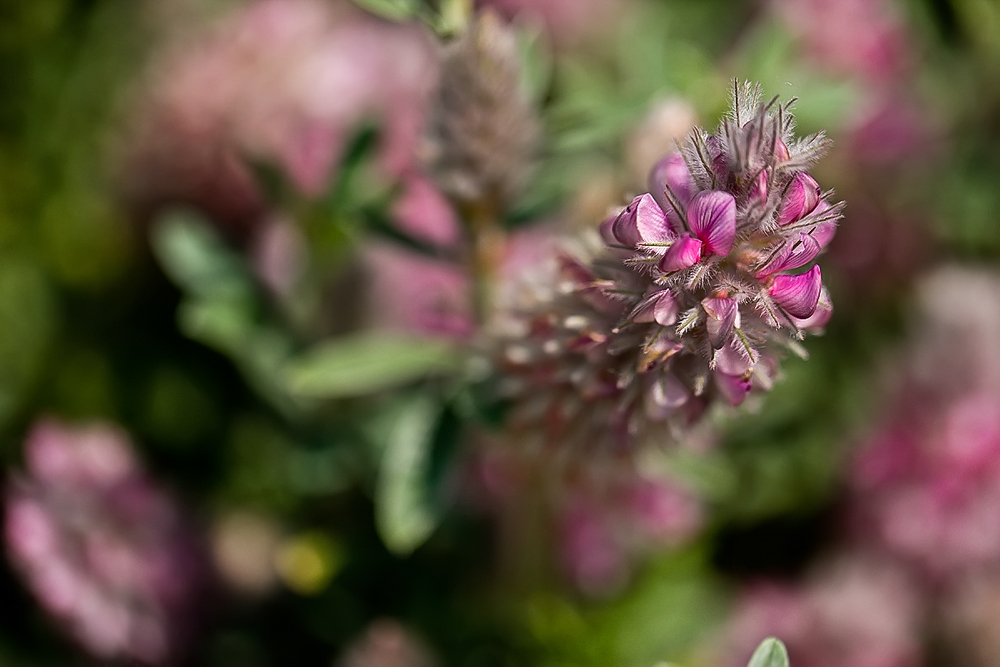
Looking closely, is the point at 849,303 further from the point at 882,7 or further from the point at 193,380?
the point at 193,380

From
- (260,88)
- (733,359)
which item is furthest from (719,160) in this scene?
(260,88)

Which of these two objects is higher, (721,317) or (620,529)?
(721,317)

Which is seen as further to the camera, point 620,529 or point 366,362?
point 620,529

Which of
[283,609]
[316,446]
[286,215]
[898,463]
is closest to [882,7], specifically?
[898,463]

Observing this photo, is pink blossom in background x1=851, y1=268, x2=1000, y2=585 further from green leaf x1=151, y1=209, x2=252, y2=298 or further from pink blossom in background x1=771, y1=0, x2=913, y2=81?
green leaf x1=151, y1=209, x2=252, y2=298

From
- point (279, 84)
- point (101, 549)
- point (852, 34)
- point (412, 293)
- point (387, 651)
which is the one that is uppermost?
point (852, 34)

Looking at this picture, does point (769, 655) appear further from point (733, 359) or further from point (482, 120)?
point (482, 120)

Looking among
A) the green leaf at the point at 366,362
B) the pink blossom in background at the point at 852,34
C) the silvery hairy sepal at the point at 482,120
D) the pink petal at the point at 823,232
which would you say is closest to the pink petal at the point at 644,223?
the pink petal at the point at 823,232

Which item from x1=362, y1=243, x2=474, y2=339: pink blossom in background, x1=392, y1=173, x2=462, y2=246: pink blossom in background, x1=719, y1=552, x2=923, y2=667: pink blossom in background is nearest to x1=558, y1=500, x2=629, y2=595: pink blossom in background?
x1=719, y1=552, x2=923, y2=667: pink blossom in background
